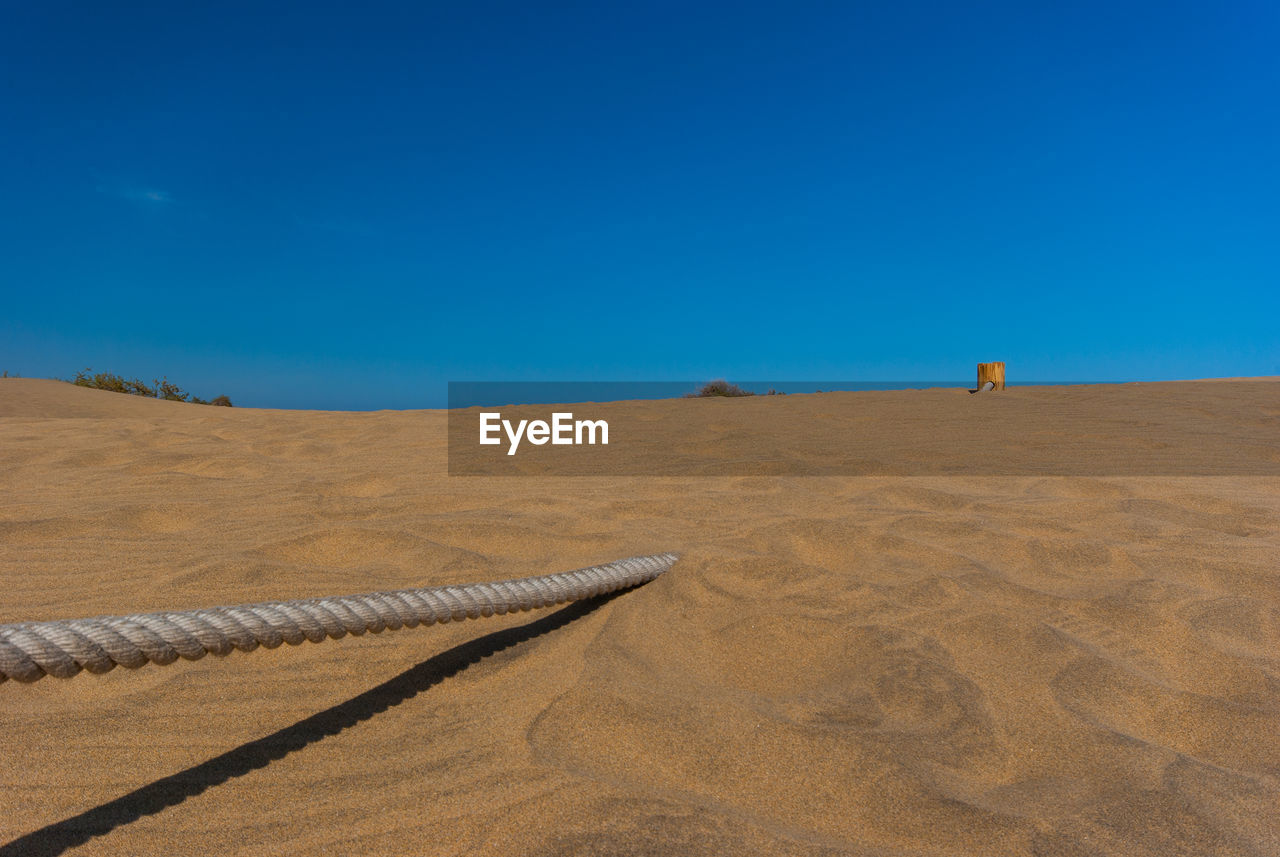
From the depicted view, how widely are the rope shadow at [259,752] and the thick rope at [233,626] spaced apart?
7.9 inches

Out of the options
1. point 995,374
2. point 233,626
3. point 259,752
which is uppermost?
point 995,374

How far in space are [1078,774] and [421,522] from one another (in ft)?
7.78

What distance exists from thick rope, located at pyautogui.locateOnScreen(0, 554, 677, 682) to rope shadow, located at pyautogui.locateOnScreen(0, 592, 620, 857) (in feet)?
0.66

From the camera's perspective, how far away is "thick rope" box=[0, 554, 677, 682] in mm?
1000

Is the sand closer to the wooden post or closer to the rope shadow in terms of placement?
the rope shadow

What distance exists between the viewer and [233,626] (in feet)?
3.95

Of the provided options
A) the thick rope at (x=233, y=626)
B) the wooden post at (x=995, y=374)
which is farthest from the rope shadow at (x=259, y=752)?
the wooden post at (x=995, y=374)

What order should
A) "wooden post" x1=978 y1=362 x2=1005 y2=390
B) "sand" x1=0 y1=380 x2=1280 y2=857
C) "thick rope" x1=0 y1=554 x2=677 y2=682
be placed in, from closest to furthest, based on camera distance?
"thick rope" x1=0 y1=554 x2=677 y2=682
"sand" x1=0 y1=380 x2=1280 y2=857
"wooden post" x1=978 y1=362 x2=1005 y2=390

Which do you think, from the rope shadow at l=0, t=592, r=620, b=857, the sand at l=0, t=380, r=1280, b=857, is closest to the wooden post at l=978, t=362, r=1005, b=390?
the sand at l=0, t=380, r=1280, b=857

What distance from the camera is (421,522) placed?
2.86m

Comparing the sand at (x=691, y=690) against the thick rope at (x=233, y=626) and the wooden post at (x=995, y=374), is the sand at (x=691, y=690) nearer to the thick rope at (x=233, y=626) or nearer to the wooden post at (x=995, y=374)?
the thick rope at (x=233, y=626)

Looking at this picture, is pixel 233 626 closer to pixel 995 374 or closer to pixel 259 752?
pixel 259 752

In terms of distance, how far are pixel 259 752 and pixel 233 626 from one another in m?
0.30

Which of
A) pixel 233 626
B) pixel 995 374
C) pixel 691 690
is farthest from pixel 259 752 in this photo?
pixel 995 374
